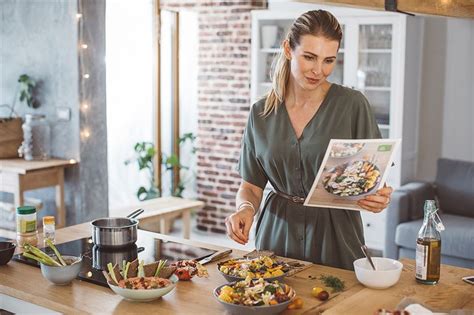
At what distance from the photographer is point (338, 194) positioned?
2.53m

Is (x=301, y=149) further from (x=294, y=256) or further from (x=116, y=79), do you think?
(x=116, y=79)

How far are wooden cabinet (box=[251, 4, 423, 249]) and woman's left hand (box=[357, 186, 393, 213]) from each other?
3650mm

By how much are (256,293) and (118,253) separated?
76cm

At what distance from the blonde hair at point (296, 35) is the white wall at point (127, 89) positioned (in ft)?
13.9

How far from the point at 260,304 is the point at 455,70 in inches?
189

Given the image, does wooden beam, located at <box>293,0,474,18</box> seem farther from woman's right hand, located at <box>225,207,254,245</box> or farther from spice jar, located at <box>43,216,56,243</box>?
spice jar, located at <box>43,216,56,243</box>

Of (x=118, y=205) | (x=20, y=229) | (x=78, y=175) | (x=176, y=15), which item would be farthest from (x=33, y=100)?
(x=20, y=229)

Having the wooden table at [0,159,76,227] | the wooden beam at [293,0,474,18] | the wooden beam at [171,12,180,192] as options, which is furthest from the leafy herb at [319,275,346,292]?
the wooden beam at [171,12,180,192]

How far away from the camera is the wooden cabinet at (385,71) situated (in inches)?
237

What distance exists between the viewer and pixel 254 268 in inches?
92.9

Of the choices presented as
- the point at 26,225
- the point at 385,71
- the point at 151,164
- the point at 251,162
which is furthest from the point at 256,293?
the point at 151,164

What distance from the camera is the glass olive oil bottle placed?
2291 mm

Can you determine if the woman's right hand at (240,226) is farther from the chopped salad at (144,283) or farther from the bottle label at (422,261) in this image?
the bottle label at (422,261)

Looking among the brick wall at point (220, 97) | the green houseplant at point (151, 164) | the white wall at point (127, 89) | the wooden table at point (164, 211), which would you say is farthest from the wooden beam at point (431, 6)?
the green houseplant at point (151, 164)
